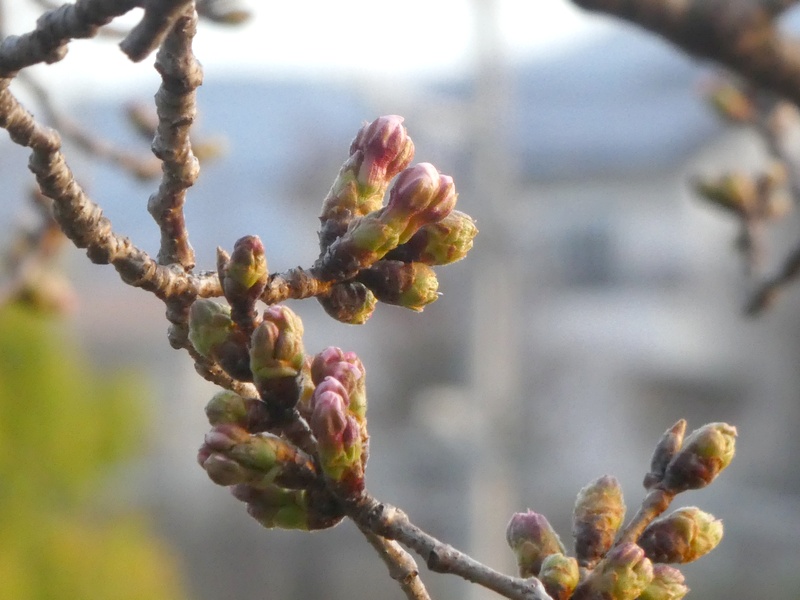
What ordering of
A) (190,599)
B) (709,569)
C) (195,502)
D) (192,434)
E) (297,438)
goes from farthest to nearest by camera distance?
(192,434) → (195,502) → (709,569) → (190,599) → (297,438)

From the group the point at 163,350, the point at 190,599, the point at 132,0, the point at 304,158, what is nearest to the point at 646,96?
the point at 304,158

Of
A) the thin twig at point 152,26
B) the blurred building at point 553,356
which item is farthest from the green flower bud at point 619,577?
the blurred building at point 553,356

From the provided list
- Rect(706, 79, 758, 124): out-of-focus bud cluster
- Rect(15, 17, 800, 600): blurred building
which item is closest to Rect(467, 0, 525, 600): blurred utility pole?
Rect(15, 17, 800, 600): blurred building

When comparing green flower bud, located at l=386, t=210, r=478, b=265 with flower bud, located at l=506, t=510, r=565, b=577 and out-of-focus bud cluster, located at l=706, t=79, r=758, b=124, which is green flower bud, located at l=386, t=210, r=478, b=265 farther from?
out-of-focus bud cluster, located at l=706, t=79, r=758, b=124

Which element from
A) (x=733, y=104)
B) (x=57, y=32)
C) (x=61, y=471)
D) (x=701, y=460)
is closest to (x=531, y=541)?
(x=701, y=460)

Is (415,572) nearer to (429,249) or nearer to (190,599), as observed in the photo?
(429,249)
